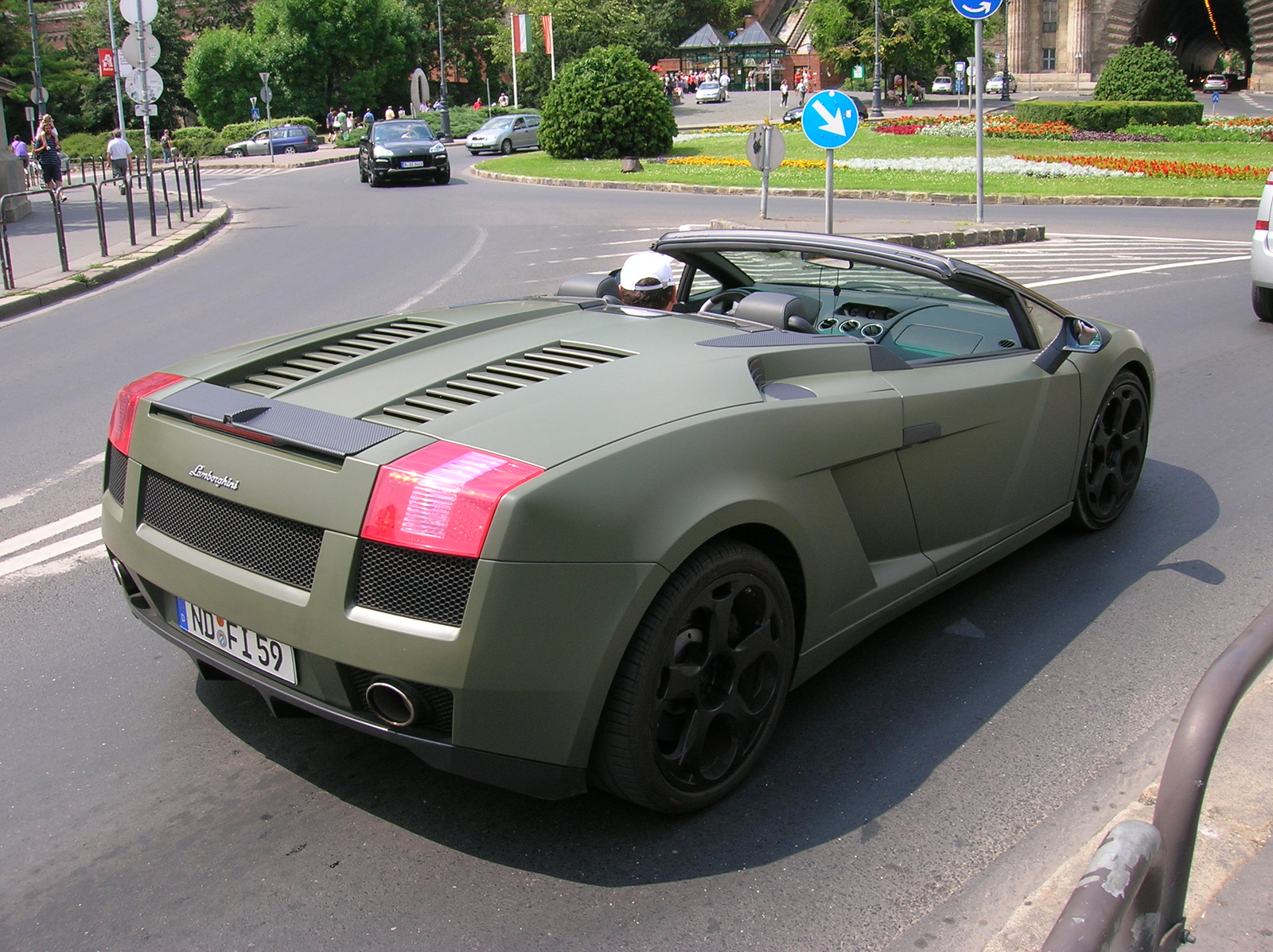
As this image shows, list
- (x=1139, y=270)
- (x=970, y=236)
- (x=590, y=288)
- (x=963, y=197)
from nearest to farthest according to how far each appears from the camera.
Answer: (x=590, y=288), (x=1139, y=270), (x=970, y=236), (x=963, y=197)

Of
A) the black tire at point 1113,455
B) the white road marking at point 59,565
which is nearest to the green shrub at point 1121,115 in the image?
the black tire at point 1113,455

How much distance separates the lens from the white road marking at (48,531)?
16.7 feet

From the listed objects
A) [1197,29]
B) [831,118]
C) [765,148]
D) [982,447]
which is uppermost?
[1197,29]

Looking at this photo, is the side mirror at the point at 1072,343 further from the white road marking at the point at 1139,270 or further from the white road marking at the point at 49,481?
the white road marking at the point at 1139,270

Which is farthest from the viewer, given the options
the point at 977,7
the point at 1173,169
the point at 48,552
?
the point at 1173,169

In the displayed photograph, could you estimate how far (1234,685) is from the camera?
6.56ft

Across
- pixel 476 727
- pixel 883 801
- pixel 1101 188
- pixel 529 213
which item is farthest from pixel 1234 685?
pixel 1101 188

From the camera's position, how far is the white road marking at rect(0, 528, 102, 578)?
485 cm

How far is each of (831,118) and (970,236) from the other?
344 cm

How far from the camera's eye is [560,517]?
2.56 m

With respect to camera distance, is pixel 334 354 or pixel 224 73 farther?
pixel 224 73

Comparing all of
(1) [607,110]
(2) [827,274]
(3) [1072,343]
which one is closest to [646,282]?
(2) [827,274]

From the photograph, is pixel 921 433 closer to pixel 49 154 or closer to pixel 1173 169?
pixel 1173 169

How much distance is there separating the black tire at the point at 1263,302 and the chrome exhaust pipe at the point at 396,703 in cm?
960
